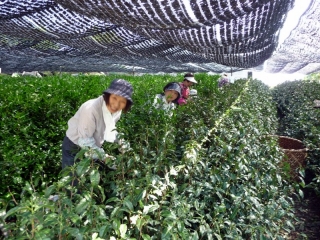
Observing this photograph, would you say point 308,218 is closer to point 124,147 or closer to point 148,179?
point 124,147

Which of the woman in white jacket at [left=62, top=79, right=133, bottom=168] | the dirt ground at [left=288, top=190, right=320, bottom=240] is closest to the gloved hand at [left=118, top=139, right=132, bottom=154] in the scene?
the woman in white jacket at [left=62, top=79, right=133, bottom=168]

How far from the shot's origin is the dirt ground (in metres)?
3.50

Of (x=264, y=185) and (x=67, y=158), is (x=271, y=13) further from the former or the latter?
(x=67, y=158)

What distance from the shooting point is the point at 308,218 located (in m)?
3.95

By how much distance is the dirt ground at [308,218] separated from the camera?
11.5 feet

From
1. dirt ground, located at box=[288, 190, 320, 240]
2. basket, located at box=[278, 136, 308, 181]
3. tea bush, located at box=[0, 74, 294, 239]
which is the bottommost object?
dirt ground, located at box=[288, 190, 320, 240]

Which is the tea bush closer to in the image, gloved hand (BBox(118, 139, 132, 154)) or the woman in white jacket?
gloved hand (BBox(118, 139, 132, 154))

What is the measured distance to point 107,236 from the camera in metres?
1.29

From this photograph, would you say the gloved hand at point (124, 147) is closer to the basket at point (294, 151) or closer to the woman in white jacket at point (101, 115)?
the woman in white jacket at point (101, 115)

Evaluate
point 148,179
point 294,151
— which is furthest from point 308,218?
point 148,179

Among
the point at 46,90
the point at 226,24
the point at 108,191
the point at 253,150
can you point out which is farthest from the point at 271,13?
the point at 108,191

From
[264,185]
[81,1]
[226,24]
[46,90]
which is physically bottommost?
[264,185]

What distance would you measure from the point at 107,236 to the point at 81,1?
9.10 feet

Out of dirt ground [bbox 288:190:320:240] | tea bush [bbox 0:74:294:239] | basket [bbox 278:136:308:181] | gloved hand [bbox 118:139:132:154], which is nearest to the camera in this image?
tea bush [bbox 0:74:294:239]
